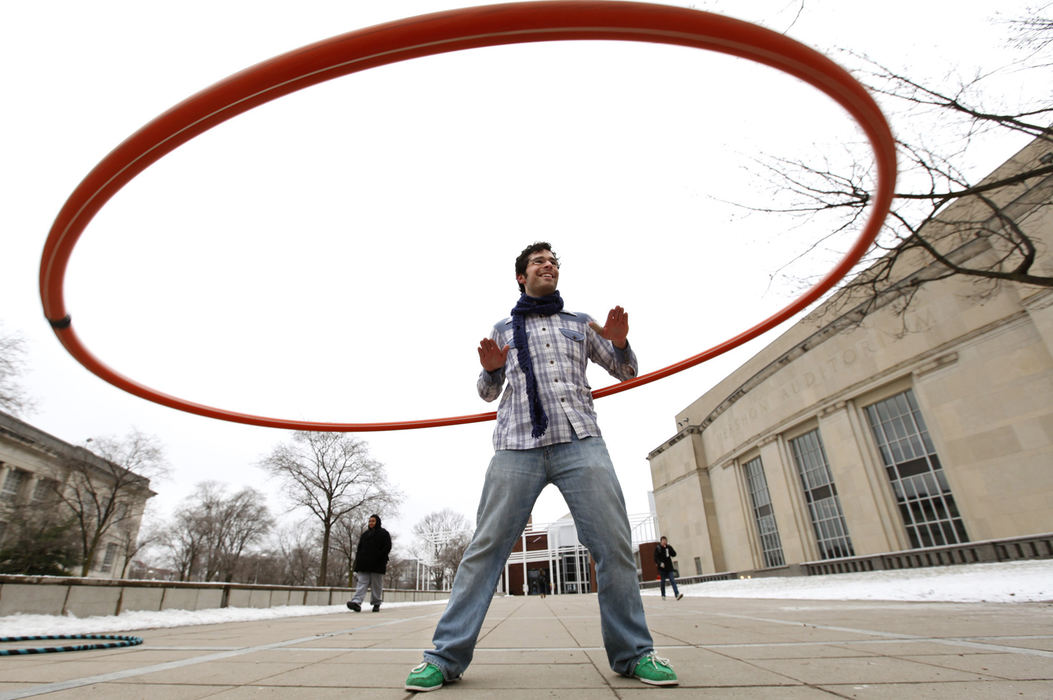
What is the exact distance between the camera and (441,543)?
232ft

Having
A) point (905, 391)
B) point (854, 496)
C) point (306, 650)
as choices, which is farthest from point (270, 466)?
point (905, 391)

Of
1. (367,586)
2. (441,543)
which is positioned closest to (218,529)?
(441,543)

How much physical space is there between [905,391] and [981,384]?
3122 millimetres

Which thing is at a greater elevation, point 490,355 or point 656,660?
point 490,355

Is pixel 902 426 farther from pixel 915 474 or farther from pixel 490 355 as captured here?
pixel 490 355

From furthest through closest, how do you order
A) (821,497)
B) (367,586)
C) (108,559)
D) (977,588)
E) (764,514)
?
(108,559), (764,514), (821,497), (367,586), (977,588)

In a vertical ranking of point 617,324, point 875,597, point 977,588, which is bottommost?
point 875,597

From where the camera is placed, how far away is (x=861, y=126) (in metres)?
2.41

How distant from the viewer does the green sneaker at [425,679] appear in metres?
1.97

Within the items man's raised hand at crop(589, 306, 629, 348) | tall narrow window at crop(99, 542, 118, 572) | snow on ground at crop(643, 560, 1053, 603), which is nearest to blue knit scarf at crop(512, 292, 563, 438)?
man's raised hand at crop(589, 306, 629, 348)

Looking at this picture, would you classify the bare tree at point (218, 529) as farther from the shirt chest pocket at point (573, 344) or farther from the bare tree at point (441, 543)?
the shirt chest pocket at point (573, 344)

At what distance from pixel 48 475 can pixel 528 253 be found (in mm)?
58335

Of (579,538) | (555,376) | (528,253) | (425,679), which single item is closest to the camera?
(425,679)

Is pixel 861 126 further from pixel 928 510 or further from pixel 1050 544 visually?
pixel 928 510
